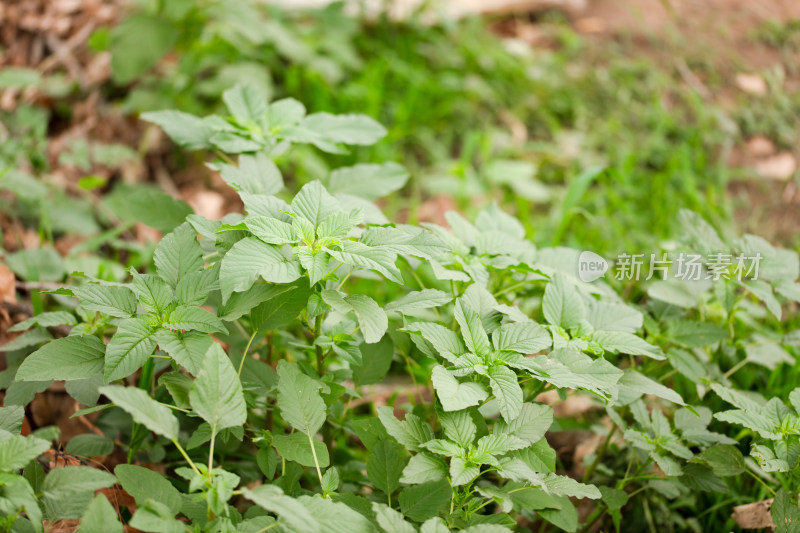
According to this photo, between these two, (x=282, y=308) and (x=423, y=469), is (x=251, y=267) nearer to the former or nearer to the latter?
(x=282, y=308)

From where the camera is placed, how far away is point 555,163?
3250mm

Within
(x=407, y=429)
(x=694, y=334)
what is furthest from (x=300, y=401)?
(x=694, y=334)

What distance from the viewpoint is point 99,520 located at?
1.01 meters

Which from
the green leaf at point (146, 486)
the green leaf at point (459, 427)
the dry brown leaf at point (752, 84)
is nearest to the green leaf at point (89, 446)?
the green leaf at point (146, 486)

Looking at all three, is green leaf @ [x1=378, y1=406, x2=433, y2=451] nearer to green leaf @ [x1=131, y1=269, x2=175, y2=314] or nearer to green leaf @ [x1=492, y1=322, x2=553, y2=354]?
green leaf @ [x1=492, y1=322, x2=553, y2=354]

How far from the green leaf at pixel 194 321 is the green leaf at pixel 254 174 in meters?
0.33

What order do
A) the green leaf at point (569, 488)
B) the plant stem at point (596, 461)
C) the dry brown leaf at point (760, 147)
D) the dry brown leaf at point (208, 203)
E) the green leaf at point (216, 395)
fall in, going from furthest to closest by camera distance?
1. the dry brown leaf at point (760, 147)
2. the dry brown leaf at point (208, 203)
3. the plant stem at point (596, 461)
4. the green leaf at point (569, 488)
5. the green leaf at point (216, 395)

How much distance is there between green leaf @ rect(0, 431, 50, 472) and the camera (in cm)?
105

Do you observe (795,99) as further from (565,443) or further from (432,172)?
(565,443)

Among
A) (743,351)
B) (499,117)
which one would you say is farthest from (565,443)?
(499,117)

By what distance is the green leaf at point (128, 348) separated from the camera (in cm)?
115

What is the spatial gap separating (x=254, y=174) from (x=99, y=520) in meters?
0.80

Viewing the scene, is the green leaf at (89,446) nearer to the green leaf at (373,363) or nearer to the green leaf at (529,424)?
the green leaf at (373,363)

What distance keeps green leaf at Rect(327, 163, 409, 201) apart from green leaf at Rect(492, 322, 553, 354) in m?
0.53
